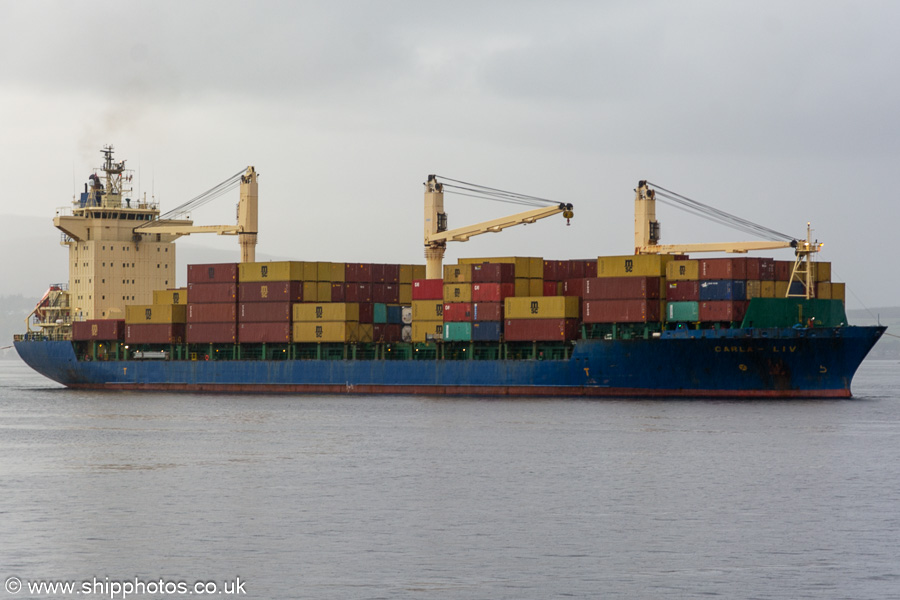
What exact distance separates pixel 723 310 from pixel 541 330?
1009 centimetres

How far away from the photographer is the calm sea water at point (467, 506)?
22.8 m

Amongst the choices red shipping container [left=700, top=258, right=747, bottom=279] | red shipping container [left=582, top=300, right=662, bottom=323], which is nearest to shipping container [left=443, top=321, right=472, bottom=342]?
red shipping container [left=582, top=300, right=662, bottom=323]

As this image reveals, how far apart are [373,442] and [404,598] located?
25.7 meters

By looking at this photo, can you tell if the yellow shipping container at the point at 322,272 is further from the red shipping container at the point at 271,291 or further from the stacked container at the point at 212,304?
the stacked container at the point at 212,304

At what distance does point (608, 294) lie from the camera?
65500mm

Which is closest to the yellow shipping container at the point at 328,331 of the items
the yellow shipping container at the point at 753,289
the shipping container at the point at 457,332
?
the shipping container at the point at 457,332

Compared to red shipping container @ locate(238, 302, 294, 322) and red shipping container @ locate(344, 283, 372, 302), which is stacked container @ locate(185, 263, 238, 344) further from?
red shipping container @ locate(344, 283, 372, 302)

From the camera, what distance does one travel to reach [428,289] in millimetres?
73250

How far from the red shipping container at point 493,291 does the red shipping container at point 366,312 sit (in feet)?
29.0

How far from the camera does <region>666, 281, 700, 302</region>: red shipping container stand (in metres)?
63.5

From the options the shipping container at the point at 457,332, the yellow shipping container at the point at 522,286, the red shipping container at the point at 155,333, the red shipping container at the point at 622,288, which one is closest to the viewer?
the red shipping container at the point at 622,288

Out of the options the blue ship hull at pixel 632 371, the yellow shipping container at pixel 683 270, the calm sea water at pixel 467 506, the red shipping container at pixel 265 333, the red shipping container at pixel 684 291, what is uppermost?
the yellow shipping container at pixel 683 270

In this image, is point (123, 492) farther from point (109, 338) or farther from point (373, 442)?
point (109, 338)

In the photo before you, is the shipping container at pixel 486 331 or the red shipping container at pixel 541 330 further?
the shipping container at pixel 486 331
